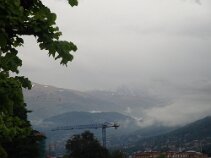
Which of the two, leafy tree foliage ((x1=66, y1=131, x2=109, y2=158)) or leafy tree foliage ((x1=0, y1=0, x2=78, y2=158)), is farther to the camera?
leafy tree foliage ((x1=66, y1=131, x2=109, y2=158))

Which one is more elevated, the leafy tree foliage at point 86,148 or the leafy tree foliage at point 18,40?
the leafy tree foliage at point 86,148

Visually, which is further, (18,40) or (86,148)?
(86,148)

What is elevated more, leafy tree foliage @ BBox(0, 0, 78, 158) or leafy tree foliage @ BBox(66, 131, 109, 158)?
leafy tree foliage @ BBox(66, 131, 109, 158)

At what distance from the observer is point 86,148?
138250 mm

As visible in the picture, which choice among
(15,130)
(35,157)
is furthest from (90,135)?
(15,130)

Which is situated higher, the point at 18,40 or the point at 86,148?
the point at 86,148

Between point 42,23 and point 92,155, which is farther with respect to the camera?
point 92,155

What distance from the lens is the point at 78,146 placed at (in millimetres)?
142750

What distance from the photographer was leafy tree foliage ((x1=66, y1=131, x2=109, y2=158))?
5368 inches

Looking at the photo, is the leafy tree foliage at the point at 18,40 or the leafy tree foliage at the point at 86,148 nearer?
the leafy tree foliage at the point at 18,40

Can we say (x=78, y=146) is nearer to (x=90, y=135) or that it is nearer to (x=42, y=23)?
(x=90, y=135)

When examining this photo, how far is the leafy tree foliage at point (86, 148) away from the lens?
13635 cm

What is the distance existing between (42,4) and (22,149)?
2553 inches

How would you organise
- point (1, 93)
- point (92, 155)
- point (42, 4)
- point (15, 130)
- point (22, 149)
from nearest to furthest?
1. point (1, 93)
2. point (42, 4)
3. point (15, 130)
4. point (22, 149)
5. point (92, 155)
